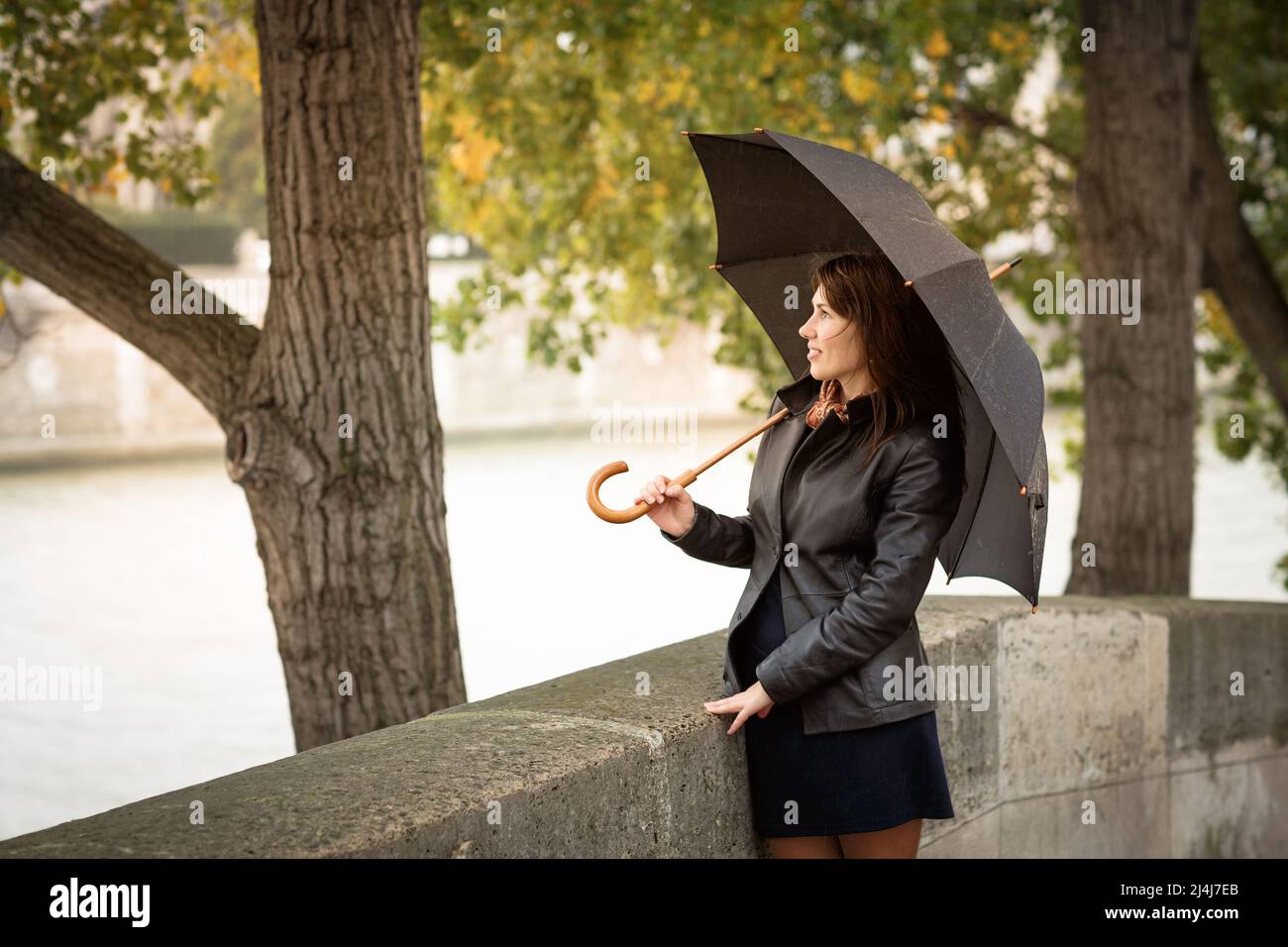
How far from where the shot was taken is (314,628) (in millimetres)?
4602

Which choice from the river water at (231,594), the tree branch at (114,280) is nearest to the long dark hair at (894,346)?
the tree branch at (114,280)

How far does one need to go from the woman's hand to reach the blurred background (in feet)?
6.50

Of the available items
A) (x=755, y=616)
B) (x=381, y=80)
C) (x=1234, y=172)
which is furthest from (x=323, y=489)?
(x=1234, y=172)

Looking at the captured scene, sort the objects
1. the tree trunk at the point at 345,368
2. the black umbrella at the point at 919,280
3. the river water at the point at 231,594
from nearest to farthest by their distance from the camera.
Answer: the black umbrella at the point at 919,280 < the tree trunk at the point at 345,368 < the river water at the point at 231,594

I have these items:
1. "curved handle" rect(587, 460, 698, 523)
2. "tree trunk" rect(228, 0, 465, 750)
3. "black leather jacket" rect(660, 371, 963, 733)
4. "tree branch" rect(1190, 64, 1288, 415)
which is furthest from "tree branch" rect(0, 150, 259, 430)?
"tree branch" rect(1190, 64, 1288, 415)

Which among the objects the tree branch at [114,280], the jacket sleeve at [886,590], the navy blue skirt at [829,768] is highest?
the tree branch at [114,280]

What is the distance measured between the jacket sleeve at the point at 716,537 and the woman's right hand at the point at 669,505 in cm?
1

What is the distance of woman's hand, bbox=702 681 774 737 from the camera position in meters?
2.96

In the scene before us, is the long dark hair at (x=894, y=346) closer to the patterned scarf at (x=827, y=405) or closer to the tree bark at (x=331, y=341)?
the patterned scarf at (x=827, y=405)

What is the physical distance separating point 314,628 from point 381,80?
5.68 feet

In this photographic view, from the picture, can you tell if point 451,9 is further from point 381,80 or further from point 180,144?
point 381,80

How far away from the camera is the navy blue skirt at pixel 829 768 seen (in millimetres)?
2939

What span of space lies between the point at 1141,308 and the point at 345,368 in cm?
431

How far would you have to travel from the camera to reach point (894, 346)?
2.95 m
